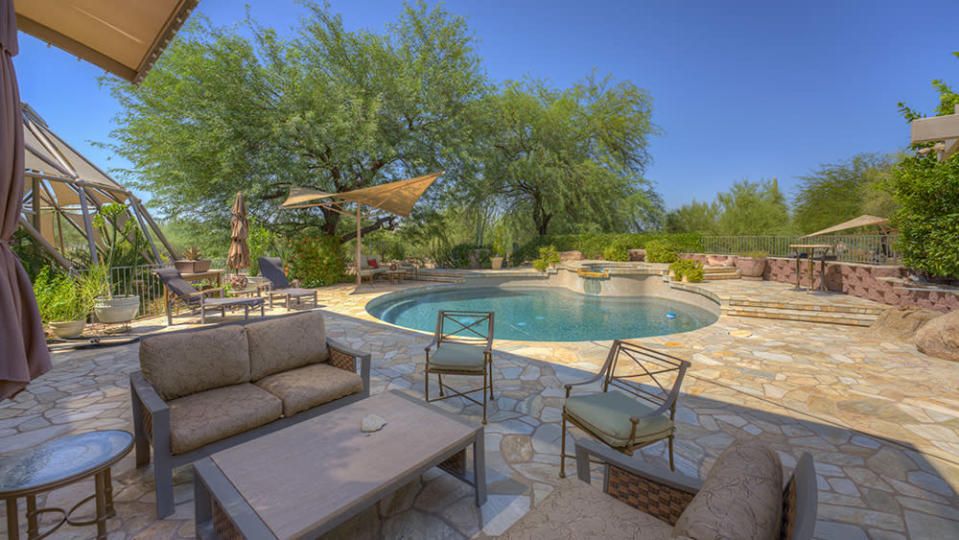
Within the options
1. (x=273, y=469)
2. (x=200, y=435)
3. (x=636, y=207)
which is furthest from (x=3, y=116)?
(x=636, y=207)

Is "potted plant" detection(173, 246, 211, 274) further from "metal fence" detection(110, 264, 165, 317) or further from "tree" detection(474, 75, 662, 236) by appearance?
"tree" detection(474, 75, 662, 236)

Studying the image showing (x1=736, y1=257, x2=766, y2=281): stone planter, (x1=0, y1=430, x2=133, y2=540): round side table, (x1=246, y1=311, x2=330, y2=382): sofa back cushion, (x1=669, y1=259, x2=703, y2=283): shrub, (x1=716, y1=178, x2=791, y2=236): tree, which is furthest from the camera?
(x1=716, y1=178, x2=791, y2=236): tree

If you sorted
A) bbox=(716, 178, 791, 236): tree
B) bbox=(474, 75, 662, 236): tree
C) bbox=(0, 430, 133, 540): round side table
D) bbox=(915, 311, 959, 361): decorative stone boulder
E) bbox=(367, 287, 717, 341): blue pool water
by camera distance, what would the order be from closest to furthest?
bbox=(0, 430, 133, 540): round side table, bbox=(915, 311, 959, 361): decorative stone boulder, bbox=(367, 287, 717, 341): blue pool water, bbox=(474, 75, 662, 236): tree, bbox=(716, 178, 791, 236): tree

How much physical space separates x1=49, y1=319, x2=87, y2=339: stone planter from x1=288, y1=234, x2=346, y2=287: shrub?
218 inches

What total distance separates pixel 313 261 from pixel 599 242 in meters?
12.6

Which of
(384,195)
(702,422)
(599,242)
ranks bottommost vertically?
(702,422)

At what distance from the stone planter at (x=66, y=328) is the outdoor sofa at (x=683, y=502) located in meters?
7.41

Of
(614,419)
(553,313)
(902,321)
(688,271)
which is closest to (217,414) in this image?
(614,419)

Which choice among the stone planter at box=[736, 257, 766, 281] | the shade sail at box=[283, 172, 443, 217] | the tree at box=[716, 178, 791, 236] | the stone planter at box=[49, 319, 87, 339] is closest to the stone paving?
the stone planter at box=[49, 319, 87, 339]

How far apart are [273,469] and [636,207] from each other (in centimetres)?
1914

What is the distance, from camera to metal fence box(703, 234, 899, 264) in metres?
9.88

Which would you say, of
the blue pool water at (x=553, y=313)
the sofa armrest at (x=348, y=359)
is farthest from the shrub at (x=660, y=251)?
the sofa armrest at (x=348, y=359)

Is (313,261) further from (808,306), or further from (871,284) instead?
(871,284)

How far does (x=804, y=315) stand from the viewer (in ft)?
22.4
